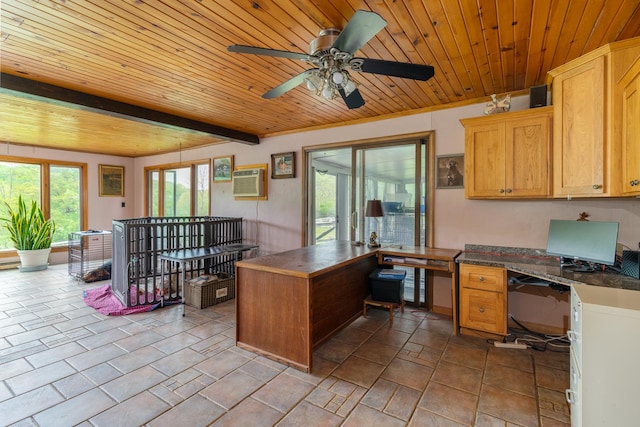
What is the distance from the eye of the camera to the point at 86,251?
580 cm

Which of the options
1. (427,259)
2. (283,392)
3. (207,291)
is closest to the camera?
(283,392)

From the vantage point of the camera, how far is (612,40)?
2240 millimetres

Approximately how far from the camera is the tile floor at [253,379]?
1893 mm

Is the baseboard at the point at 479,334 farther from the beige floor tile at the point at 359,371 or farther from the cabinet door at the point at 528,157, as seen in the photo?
the cabinet door at the point at 528,157

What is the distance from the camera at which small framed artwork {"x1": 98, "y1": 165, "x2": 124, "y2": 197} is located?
7184mm

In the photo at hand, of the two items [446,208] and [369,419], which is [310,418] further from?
[446,208]

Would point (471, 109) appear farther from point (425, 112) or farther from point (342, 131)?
point (342, 131)

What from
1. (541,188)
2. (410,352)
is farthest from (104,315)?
(541,188)

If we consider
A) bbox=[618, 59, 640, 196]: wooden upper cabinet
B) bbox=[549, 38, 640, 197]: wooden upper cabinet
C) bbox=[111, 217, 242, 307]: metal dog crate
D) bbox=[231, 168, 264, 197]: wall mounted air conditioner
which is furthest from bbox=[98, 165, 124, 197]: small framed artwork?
bbox=[618, 59, 640, 196]: wooden upper cabinet

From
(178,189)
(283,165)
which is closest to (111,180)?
(178,189)

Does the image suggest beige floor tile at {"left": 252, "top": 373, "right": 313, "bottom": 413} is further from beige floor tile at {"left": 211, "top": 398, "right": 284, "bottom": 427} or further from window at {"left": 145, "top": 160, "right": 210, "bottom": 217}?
window at {"left": 145, "top": 160, "right": 210, "bottom": 217}

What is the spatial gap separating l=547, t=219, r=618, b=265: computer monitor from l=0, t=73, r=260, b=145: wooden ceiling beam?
447 cm

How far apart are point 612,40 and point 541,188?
1.19 metres

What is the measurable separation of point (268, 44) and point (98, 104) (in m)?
2.40
